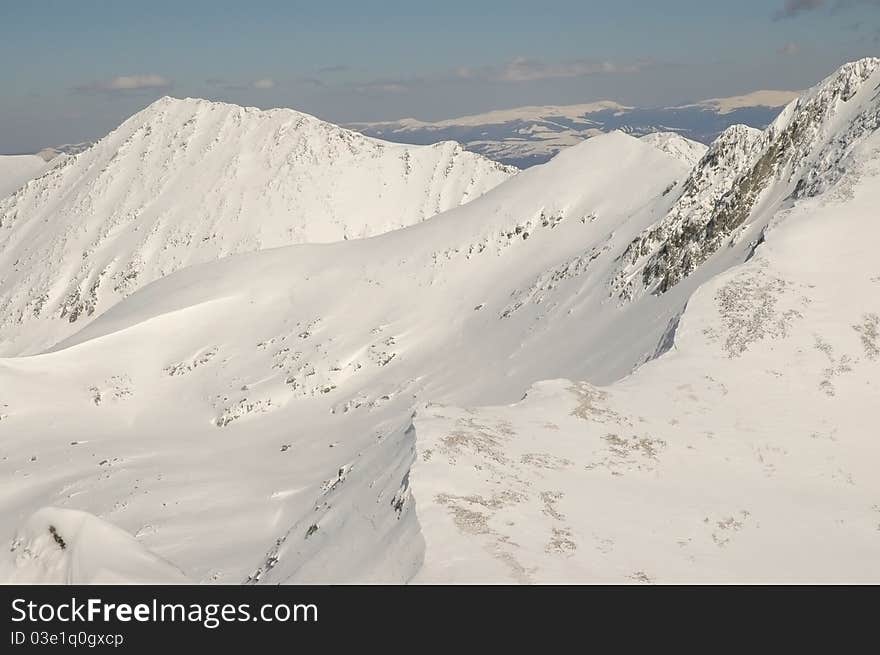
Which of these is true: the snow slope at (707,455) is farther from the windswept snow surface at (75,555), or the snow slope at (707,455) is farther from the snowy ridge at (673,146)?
the snowy ridge at (673,146)

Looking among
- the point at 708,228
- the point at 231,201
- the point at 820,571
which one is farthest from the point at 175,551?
the point at 231,201

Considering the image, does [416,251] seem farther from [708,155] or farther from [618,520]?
[618,520]

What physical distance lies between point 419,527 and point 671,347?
13528mm

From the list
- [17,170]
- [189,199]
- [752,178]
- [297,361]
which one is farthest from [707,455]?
[17,170]

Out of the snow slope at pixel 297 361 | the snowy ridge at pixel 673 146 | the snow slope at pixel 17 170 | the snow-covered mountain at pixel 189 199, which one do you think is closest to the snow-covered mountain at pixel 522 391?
the snow slope at pixel 297 361

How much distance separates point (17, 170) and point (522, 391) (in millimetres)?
190205

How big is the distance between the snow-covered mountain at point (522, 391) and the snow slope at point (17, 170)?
394 feet

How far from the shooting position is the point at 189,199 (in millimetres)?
128625

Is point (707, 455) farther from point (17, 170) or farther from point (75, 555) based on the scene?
point (17, 170)

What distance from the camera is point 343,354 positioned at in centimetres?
5450

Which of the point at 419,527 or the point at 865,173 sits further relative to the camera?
the point at 865,173

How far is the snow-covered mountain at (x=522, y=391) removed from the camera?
52.7ft

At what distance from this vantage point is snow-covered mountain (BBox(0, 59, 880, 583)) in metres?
16.1

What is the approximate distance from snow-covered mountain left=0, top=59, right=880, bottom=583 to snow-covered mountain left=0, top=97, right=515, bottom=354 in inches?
1784
